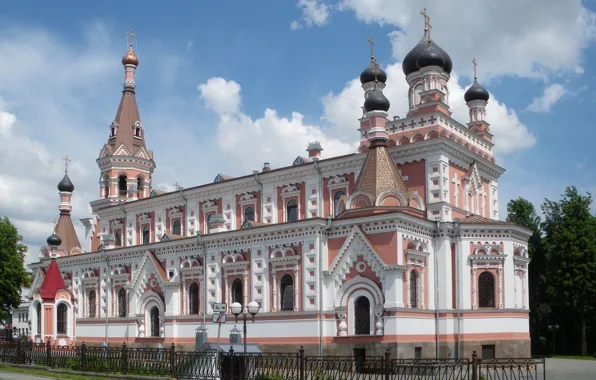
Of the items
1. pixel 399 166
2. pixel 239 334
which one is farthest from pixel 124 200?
pixel 399 166

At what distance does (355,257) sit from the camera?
2631 centimetres

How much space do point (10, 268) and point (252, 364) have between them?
2920 centimetres

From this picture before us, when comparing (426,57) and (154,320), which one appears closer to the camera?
(426,57)

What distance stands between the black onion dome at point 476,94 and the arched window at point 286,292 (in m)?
13.1

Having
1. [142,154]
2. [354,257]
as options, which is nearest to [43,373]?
[354,257]

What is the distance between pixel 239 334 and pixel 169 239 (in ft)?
24.8

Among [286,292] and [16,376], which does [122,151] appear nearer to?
[286,292]

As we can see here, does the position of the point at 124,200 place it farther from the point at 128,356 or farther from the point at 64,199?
the point at 128,356

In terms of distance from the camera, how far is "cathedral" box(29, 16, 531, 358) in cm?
2625

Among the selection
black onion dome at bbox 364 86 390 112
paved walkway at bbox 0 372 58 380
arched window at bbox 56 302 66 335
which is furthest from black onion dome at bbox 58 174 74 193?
black onion dome at bbox 364 86 390 112

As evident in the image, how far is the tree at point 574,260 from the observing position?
3825cm

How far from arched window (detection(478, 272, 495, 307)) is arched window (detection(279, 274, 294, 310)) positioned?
742 centimetres

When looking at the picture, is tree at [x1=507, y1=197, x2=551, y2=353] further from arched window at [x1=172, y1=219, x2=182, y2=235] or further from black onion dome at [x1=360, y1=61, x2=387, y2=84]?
arched window at [x1=172, y1=219, x2=182, y2=235]

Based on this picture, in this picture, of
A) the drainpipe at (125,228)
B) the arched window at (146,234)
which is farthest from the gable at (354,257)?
the drainpipe at (125,228)
